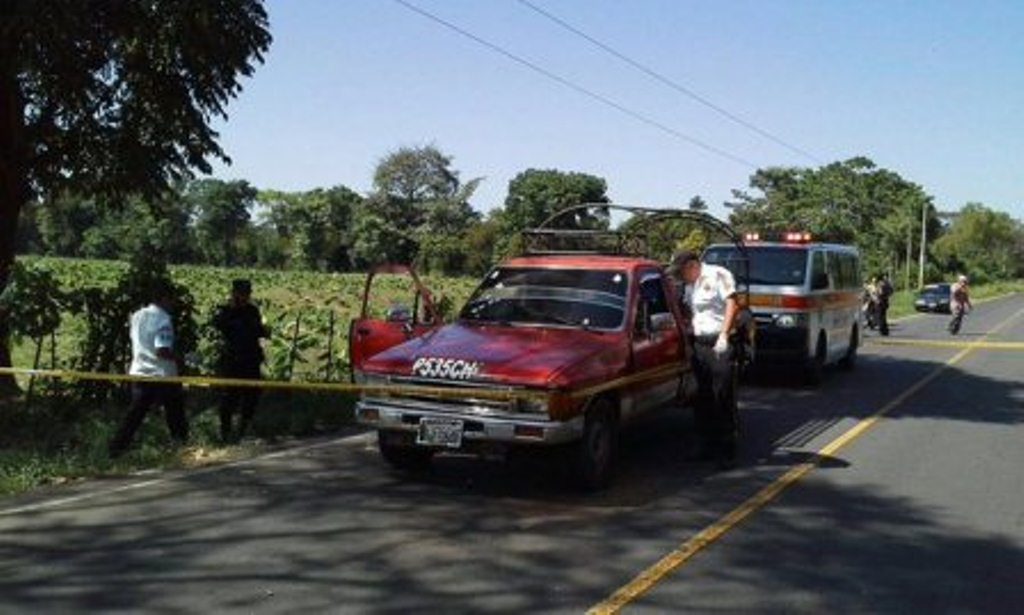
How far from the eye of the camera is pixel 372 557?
6.23 meters

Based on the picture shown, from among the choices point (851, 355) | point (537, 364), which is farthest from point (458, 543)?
point (851, 355)

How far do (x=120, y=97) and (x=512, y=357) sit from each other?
8067mm

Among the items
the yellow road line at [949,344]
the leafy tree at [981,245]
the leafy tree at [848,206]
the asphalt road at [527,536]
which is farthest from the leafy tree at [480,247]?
the asphalt road at [527,536]

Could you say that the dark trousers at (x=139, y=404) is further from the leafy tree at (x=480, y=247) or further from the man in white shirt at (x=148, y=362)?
the leafy tree at (x=480, y=247)

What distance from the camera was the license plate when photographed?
760cm

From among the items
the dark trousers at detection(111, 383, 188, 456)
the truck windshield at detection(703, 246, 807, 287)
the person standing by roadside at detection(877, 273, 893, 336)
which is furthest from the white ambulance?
the person standing by roadside at detection(877, 273, 893, 336)

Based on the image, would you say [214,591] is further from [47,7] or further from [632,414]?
[47,7]

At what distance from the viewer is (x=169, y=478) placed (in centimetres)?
849

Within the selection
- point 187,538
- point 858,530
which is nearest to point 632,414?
point 858,530

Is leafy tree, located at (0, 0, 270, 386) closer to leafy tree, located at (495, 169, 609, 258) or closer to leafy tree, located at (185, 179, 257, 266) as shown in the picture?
leafy tree, located at (495, 169, 609, 258)

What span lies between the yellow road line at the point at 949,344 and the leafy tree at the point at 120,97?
704 inches

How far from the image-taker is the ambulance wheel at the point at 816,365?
1581 centimetres

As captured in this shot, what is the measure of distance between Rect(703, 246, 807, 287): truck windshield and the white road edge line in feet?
24.8

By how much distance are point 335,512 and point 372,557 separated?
1194 mm
